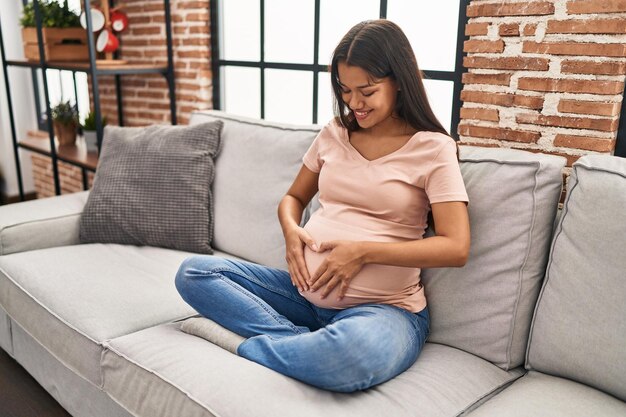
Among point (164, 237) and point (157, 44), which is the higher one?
point (157, 44)

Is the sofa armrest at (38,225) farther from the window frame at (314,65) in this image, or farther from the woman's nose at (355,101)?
the woman's nose at (355,101)

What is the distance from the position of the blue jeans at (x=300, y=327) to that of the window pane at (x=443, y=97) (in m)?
0.87

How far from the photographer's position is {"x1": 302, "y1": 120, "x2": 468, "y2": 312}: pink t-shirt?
135 cm

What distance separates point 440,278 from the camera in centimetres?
146

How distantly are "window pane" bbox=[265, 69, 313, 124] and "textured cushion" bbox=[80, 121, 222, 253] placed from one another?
514mm

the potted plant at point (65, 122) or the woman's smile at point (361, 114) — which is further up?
the woman's smile at point (361, 114)

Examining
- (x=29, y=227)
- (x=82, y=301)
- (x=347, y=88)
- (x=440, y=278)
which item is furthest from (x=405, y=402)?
(x=29, y=227)

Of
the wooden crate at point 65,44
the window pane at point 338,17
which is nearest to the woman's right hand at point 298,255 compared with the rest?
the window pane at point 338,17

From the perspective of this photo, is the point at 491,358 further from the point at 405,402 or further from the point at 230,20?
the point at 230,20

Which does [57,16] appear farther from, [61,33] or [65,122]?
[65,122]

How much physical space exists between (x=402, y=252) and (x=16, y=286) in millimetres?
1269

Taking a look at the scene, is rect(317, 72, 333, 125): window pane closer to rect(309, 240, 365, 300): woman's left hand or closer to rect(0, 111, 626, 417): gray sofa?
rect(0, 111, 626, 417): gray sofa

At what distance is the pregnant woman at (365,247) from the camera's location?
1.27 m

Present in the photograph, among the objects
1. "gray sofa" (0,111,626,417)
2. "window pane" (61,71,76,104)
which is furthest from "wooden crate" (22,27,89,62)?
"gray sofa" (0,111,626,417)
